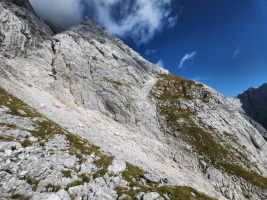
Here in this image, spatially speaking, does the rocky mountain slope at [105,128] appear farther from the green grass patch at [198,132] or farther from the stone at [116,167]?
the green grass patch at [198,132]

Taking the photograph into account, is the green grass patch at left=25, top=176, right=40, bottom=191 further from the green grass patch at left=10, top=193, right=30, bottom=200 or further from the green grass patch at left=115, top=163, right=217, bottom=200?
the green grass patch at left=115, top=163, right=217, bottom=200

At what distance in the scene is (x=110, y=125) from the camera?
54219 mm

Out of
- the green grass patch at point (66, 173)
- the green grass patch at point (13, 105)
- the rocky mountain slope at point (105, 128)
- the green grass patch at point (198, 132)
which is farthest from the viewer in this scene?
the green grass patch at point (198, 132)

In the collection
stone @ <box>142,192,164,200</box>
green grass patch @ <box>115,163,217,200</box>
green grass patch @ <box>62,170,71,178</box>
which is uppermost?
green grass patch @ <box>115,163,217,200</box>

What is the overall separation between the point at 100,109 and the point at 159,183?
3613cm

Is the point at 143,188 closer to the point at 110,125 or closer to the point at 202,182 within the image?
the point at 202,182

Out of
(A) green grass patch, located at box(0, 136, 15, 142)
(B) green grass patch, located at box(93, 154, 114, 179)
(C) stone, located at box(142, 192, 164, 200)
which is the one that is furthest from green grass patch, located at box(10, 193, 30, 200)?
(C) stone, located at box(142, 192, 164, 200)

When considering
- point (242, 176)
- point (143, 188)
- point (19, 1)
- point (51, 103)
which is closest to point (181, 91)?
point (242, 176)

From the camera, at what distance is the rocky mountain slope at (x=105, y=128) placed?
2280 cm

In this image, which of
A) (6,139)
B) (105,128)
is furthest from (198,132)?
(6,139)

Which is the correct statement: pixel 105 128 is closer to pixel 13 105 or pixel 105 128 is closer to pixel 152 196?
pixel 13 105

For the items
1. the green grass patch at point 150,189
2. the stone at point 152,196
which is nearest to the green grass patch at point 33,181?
the green grass patch at point 150,189

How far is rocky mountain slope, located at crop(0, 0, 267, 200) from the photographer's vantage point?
22.8 m

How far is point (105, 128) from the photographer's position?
5147cm
